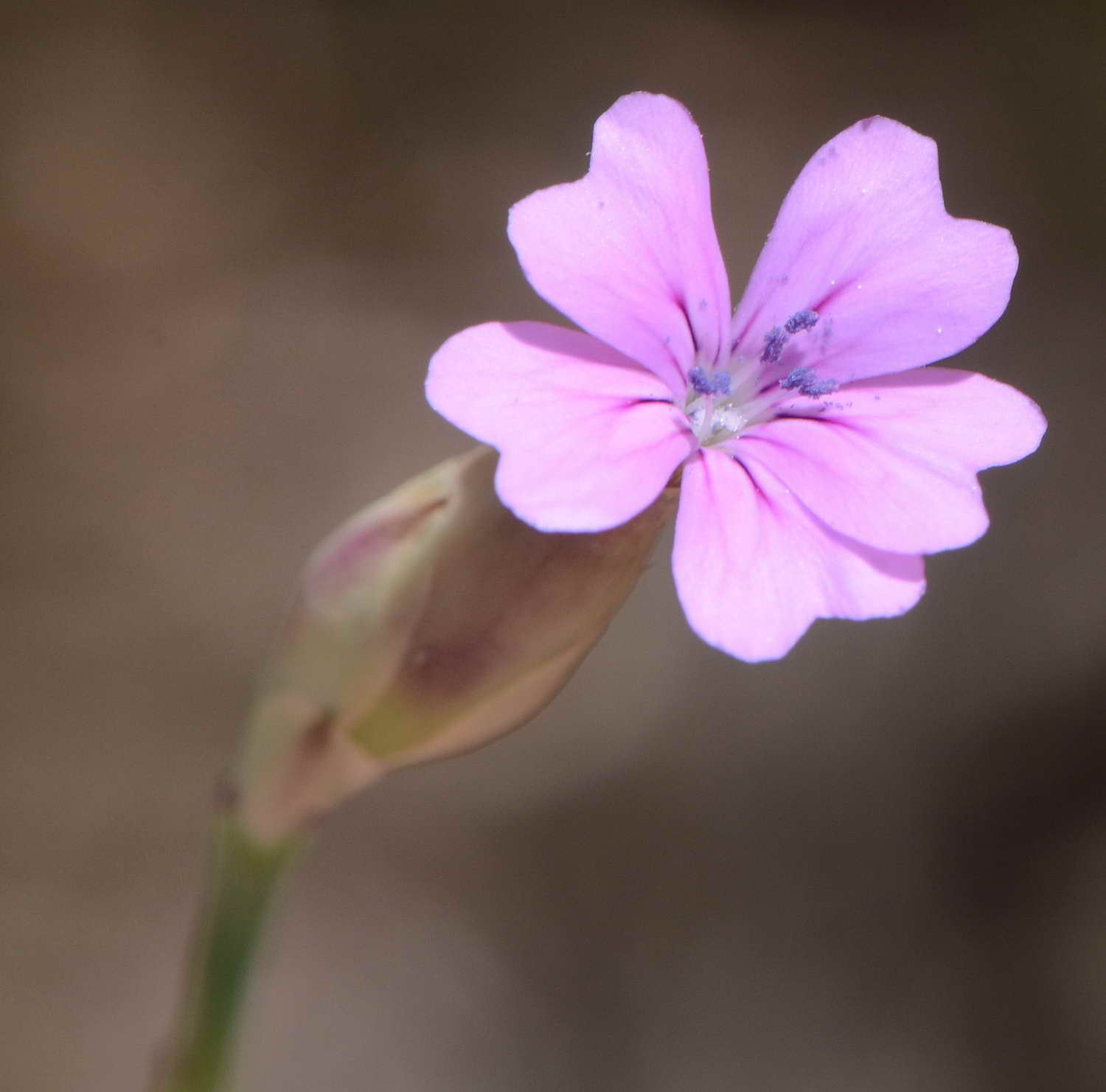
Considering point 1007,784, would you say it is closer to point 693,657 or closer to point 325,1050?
point 693,657

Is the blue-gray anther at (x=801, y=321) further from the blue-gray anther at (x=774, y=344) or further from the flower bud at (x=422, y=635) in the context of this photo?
the flower bud at (x=422, y=635)

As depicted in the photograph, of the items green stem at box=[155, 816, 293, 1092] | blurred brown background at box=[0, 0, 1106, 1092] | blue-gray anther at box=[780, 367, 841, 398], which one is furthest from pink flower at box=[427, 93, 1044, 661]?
blurred brown background at box=[0, 0, 1106, 1092]

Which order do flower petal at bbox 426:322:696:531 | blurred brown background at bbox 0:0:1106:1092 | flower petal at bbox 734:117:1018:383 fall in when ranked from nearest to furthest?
flower petal at bbox 426:322:696:531
flower petal at bbox 734:117:1018:383
blurred brown background at bbox 0:0:1106:1092

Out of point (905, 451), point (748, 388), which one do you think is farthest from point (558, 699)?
point (905, 451)

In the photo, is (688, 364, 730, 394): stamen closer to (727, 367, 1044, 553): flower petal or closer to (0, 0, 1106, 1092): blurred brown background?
(727, 367, 1044, 553): flower petal

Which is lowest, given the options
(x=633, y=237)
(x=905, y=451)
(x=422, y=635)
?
(x=422, y=635)

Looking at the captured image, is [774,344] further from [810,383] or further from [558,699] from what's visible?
[558,699]

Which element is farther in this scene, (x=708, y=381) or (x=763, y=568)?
(x=708, y=381)
